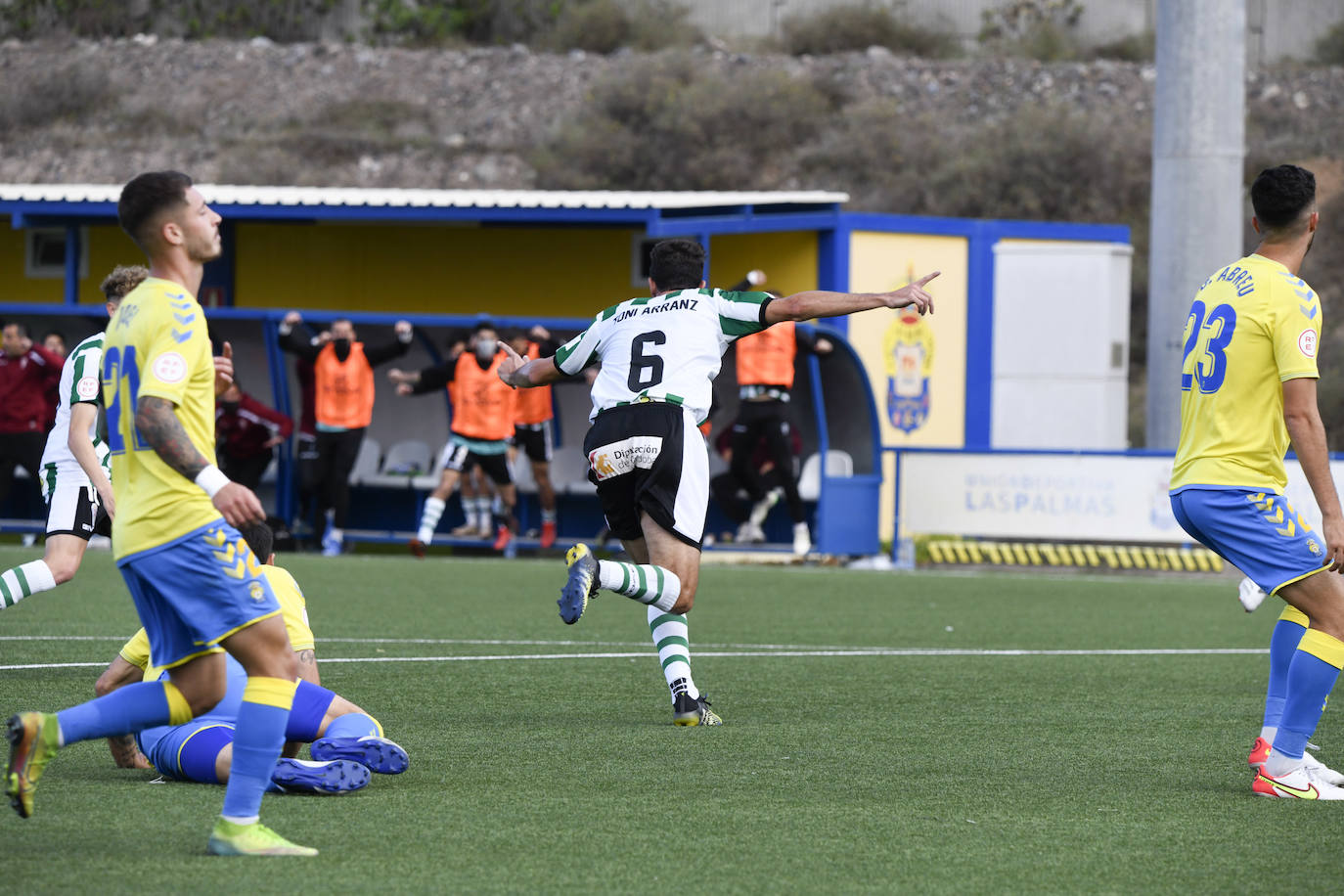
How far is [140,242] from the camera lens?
453 cm

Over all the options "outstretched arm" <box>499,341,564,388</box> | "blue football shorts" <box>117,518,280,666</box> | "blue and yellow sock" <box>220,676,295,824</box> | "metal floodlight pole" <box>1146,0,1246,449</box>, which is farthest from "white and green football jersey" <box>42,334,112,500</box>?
"metal floodlight pole" <box>1146,0,1246,449</box>

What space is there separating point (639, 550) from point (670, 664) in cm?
53

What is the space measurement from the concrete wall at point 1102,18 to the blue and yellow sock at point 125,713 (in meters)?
45.6

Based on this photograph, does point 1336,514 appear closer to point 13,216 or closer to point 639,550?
point 639,550

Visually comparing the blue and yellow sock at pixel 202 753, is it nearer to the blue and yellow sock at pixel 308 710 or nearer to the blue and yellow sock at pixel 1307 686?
the blue and yellow sock at pixel 308 710

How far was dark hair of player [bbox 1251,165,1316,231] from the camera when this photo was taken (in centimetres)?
566

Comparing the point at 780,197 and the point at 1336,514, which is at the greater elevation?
the point at 780,197

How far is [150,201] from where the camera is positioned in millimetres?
4477

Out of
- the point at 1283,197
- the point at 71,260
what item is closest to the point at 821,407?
the point at 71,260

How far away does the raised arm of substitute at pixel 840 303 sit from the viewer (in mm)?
6227

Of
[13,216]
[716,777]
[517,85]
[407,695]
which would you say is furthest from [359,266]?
[517,85]

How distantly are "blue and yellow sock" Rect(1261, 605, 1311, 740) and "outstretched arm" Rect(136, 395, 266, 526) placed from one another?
10.7ft

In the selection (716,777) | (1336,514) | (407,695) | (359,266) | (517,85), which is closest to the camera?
(1336,514)

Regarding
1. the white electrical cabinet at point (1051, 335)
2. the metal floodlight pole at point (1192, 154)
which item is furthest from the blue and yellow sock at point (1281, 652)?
the white electrical cabinet at point (1051, 335)
